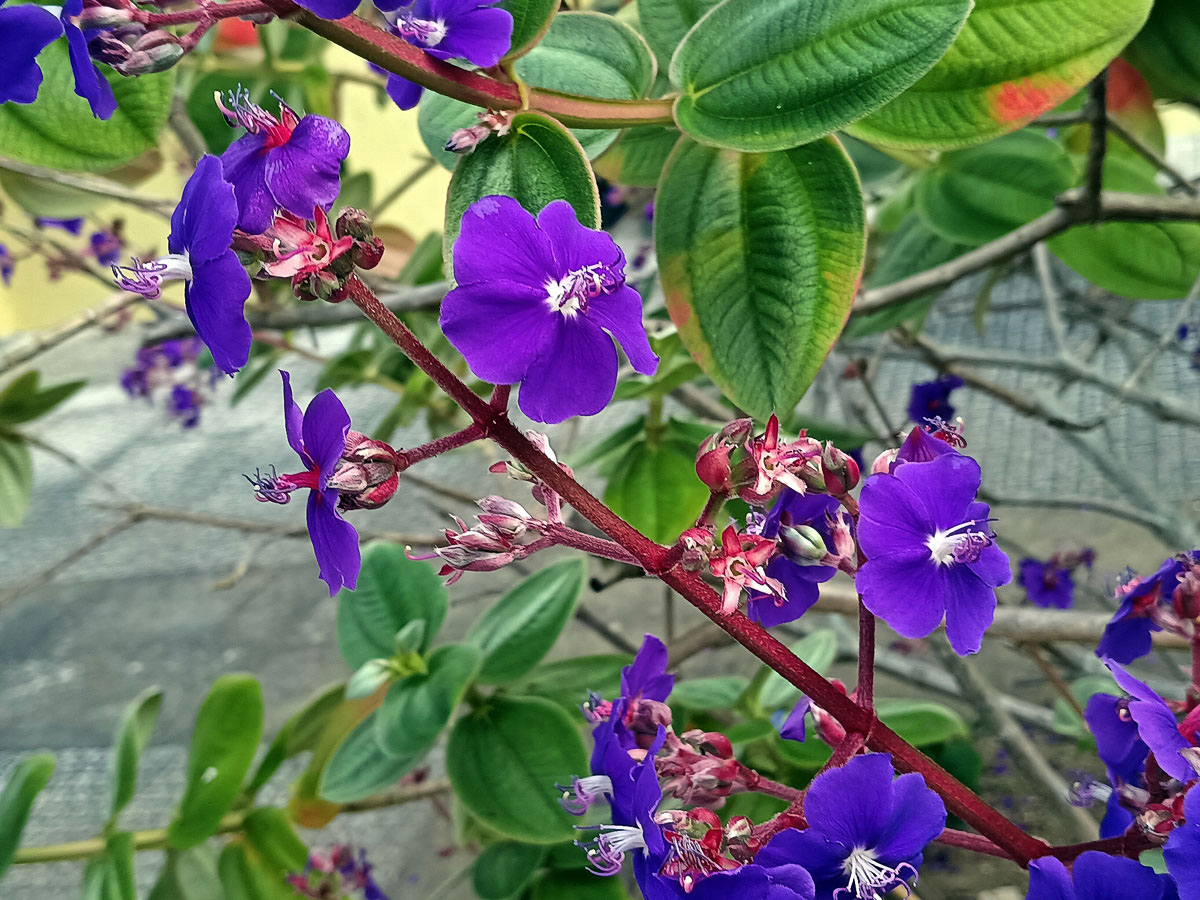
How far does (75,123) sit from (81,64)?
14 centimetres

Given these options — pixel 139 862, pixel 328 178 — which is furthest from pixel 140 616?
pixel 328 178

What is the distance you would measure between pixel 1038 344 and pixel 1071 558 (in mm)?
990

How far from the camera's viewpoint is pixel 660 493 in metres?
0.64

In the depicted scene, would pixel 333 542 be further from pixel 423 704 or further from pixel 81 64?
pixel 423 704

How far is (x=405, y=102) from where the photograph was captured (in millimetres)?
346

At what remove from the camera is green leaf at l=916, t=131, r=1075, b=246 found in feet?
1.86

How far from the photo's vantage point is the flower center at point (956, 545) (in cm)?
29

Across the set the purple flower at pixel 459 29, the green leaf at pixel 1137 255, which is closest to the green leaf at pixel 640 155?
the purple flower at pixel 459 29

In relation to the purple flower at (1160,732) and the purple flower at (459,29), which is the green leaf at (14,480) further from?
the purple flower at (1160,732)

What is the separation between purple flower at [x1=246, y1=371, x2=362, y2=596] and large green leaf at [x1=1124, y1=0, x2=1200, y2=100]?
439 mm

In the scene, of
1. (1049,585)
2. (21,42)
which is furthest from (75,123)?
(1049,585)

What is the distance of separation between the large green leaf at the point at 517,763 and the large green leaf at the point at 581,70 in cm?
38

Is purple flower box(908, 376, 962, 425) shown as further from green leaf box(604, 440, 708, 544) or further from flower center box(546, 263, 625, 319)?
flower center box(546, 263, 625, 319)

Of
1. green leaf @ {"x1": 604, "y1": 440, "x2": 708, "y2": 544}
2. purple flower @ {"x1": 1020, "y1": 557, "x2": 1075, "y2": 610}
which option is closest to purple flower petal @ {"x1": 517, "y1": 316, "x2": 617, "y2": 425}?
green leaf @ {"x1": 604, "y1": 440, "x2": 708, "y2": 544}
